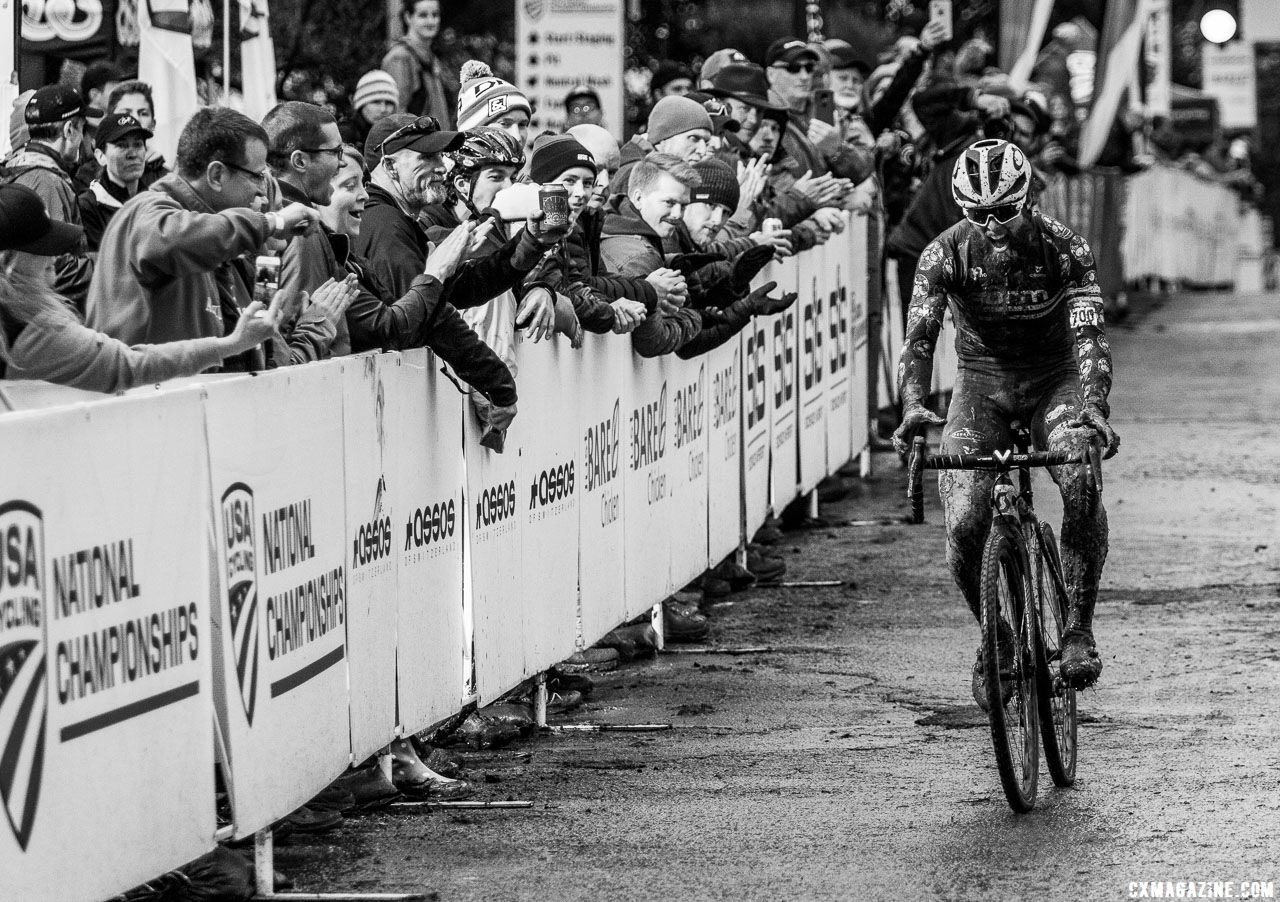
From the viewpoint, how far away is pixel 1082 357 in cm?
822

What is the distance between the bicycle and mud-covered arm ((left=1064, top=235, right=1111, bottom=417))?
20 cm

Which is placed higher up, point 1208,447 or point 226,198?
point 226,198

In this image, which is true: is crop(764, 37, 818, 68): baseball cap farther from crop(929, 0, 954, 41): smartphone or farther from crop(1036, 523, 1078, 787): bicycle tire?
crop(1036, 523, 1078, 787): bicycle tire

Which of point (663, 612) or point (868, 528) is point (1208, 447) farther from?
point (663, 612)

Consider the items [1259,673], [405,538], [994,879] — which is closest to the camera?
[994,879]

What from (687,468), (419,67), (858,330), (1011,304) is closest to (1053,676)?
(1011,304)

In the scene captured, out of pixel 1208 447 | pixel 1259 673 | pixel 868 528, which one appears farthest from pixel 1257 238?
pixel 1259 673

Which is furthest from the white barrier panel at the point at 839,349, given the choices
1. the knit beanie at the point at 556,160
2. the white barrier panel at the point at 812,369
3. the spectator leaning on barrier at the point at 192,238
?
the spectator leaning on barrier at the point at 192,238

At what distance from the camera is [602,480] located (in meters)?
10.0

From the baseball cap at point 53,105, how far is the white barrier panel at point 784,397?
4874mm

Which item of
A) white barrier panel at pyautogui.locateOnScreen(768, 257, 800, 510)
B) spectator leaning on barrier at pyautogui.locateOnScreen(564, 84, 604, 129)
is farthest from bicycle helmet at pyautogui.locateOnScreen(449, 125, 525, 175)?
spectator leaning on barrier at pyautogui.locateOnScreen(564, 84, 604, 129)

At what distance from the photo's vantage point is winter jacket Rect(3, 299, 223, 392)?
627cm

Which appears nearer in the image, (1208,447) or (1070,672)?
(1070,672)

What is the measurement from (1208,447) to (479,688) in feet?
38.1
